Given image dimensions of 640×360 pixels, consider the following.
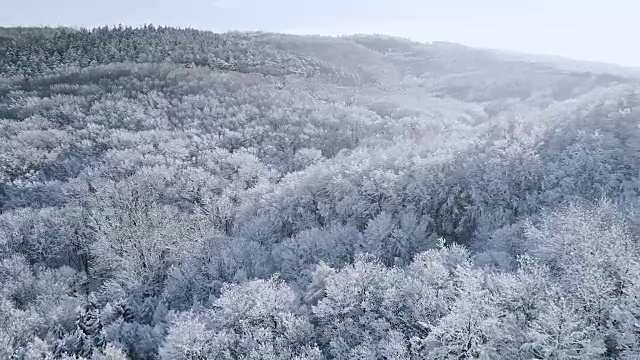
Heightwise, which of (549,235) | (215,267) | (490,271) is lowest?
(215,267)

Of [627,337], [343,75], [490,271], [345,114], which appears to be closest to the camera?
[627,337]

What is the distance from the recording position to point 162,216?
5459 cm

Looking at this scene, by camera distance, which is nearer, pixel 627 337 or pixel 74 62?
pixel 627 337

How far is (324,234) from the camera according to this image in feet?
161

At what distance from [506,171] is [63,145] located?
3172 inches

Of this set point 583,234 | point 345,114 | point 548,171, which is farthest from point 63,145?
point 583,234

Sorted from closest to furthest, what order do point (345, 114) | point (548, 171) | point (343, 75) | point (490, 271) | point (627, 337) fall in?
point (627, 337), point (490, 271), point (548, 171), point (345, 114), point (343, 75)

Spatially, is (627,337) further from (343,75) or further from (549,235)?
(343,75)

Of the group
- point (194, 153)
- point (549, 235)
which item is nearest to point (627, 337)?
point (549, 235)

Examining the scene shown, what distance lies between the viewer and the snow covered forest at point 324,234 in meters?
29.5

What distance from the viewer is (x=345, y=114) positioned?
10500cm

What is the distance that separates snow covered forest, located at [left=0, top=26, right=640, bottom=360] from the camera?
29469 mm

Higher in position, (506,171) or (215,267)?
(506,171)

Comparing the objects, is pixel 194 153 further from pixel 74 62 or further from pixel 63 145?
pixel 74 62
